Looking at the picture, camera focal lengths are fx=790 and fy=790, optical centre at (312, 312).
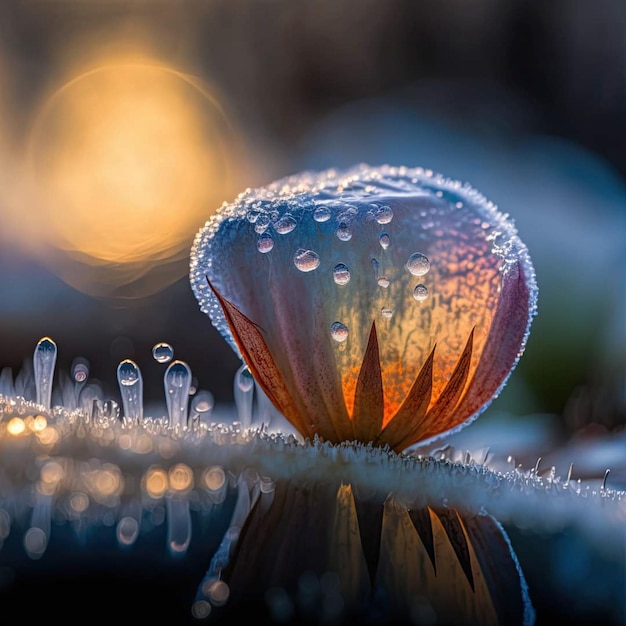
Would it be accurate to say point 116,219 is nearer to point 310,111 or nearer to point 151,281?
point 151,281

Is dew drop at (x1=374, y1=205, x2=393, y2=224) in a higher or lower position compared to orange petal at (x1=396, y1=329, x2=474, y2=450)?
higher

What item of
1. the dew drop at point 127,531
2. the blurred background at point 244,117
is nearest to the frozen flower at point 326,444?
the dew drop at point 127,531

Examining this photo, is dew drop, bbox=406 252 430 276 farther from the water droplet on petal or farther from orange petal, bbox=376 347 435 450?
the water droplet on petal

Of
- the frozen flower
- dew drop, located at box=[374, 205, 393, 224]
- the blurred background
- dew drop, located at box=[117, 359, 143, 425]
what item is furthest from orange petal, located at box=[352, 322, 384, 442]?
the blurred background

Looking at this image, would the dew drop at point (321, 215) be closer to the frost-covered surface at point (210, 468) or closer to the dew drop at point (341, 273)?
the dew drop at point (341, 273)

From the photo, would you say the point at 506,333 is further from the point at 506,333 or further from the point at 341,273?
the point at 341,273

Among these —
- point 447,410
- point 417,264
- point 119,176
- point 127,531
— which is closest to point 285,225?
point 417,264
